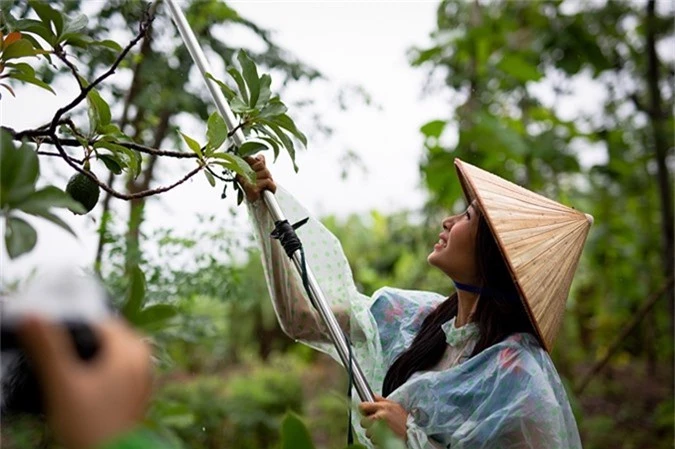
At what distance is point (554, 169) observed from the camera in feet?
9.46

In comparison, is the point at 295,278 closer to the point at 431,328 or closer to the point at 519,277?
the point at 431,328

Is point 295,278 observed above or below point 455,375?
above

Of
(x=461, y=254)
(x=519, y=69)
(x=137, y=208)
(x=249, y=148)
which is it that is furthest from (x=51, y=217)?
(x=519, y=69)

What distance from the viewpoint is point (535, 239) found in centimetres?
109

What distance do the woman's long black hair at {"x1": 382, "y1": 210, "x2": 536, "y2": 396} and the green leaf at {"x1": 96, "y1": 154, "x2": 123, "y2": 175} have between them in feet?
1.69

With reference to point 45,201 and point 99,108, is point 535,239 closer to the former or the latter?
point 99,108

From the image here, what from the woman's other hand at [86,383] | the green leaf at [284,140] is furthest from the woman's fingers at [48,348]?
the green leaf at [284,140]

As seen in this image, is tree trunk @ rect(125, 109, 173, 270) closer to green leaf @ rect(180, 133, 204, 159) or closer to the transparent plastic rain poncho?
the transparent plastic rain poncho

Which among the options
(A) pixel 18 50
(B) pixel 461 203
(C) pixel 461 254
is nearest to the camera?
(A) pixel 18 50

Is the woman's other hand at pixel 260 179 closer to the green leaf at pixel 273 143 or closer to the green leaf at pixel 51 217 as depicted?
the green leaf at pixel 273 143

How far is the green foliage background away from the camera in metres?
1.68

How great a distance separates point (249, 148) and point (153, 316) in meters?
0.50

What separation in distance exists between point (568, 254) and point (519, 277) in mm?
117

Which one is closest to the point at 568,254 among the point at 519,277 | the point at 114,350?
the point at 519,277
